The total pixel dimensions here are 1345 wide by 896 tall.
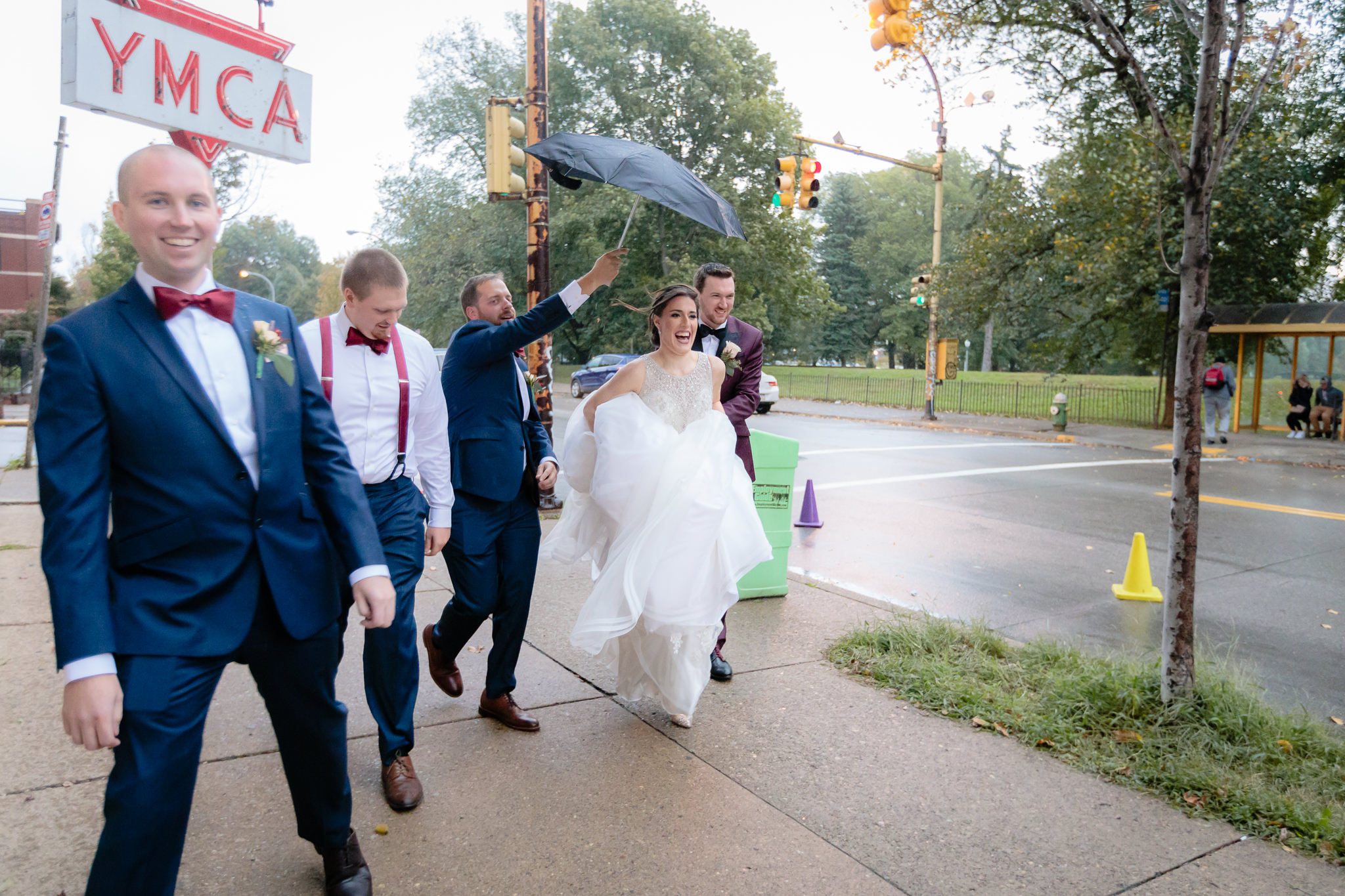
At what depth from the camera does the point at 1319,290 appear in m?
23.6

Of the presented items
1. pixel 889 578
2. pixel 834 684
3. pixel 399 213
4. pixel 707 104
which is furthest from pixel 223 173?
pixel 399 213

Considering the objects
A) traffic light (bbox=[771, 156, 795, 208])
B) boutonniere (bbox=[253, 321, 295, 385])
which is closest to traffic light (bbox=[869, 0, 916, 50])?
boutonniere (bbox=[253, 321, 295, 385])

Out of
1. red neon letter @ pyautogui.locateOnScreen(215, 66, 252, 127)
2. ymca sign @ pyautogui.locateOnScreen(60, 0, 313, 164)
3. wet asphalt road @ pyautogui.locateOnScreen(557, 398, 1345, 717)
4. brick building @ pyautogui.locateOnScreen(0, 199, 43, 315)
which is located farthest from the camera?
brick building @ pyautogui.locateOnScreen(0, 199, 43, 315)

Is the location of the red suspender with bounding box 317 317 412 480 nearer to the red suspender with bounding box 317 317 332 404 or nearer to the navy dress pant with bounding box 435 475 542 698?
the red suspender with bounding box 317 317 332 404

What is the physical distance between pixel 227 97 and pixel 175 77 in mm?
526

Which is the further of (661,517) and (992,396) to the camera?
(992,396)

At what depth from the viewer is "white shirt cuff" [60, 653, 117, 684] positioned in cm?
198

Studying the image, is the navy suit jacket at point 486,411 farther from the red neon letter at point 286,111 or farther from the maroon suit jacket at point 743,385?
the red neon letter at point 286,111

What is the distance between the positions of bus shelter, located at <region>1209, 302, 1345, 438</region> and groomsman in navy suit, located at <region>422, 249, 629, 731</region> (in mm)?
20839

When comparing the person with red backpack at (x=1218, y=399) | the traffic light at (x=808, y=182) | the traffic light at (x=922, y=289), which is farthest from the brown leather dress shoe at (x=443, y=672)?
the traffic light at (x=922, y=289)

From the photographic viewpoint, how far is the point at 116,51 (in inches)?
227

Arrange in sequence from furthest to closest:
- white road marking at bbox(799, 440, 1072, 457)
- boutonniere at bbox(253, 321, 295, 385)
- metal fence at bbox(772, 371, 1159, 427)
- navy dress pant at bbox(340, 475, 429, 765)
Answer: metal fence at bbox(772, 371, 1159, 427)
white road marking at bbox(799, 440, 1072, 457)
navy dress pant at bbox(340, 475, 429, 765)
boutonniere at bbox(253, 321, 295, 385)

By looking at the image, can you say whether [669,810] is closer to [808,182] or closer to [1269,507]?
[1269,507]

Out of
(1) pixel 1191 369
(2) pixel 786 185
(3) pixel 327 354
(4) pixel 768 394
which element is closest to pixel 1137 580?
(1) pixel 1191 369
